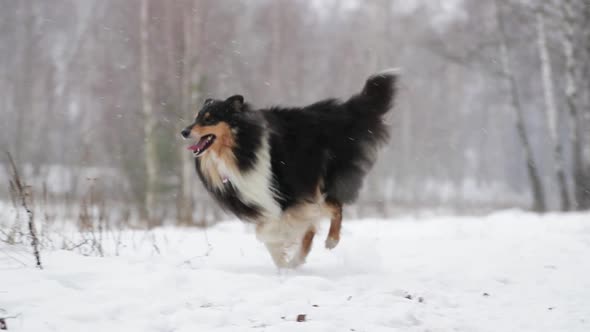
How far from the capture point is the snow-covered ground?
119 inches

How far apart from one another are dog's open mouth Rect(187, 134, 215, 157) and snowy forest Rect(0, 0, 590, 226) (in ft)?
4.66

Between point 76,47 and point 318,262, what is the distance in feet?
67.2

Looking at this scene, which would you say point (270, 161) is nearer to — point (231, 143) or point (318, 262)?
point (231, 143)

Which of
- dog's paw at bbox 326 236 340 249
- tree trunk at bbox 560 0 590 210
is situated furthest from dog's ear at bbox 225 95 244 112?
tree trunk at bbox 560 0 590 210

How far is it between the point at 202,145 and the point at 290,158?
0.87m

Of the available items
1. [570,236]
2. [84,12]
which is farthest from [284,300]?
[84,12]

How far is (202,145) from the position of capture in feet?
15.1

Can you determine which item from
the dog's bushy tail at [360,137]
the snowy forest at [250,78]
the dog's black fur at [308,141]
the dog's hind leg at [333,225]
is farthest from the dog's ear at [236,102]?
the snowy forest at [250,78]

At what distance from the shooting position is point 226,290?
143 inches

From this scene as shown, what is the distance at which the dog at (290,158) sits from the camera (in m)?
4.65

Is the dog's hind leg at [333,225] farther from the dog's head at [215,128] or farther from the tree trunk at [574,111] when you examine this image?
the tree trunk at [574,111]

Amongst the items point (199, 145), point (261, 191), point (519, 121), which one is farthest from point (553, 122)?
point (199, 145)

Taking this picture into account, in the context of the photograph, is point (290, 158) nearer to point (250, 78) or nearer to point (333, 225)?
point (333, 225)

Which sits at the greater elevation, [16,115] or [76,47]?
[76,47]
